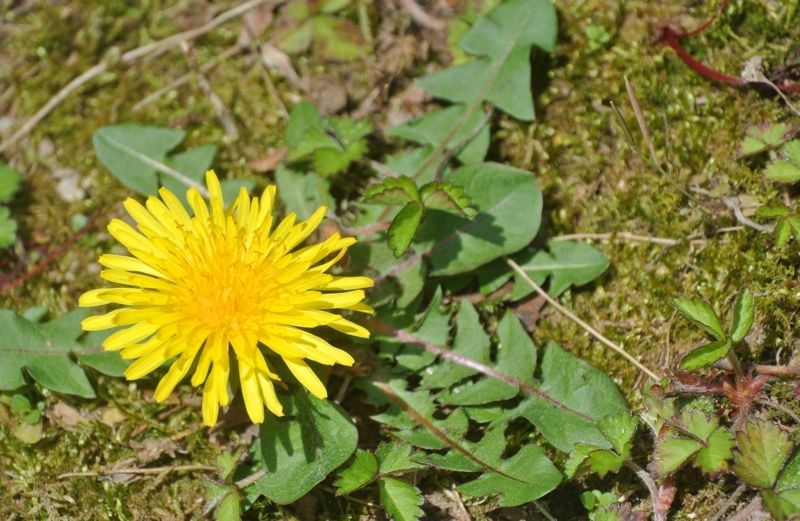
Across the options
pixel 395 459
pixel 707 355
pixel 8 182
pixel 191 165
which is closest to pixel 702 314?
pixel 707 355

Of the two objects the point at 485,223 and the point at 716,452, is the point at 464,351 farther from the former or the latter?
the point at 716,452

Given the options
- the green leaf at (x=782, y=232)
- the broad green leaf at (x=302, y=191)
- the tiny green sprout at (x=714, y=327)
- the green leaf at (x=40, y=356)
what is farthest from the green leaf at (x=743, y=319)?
the green leaf at (x=40, y=356)

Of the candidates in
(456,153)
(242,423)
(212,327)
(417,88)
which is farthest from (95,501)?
(417,88)

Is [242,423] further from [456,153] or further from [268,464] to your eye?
[456,153]

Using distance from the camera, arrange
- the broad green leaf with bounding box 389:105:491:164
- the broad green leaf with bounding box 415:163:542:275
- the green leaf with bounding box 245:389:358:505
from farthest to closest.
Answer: the broad green leaf with bounding box 389:105:491:164, the broad green leaf with bounding box 415:163:542:275, the green leaf with bounding box 245:389:358:505

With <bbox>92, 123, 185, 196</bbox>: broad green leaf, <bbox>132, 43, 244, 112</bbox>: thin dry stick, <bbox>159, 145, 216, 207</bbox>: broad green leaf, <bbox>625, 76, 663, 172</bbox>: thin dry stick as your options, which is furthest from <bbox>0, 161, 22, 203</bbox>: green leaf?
<bbox>625, 76, 663, 172</bbox>: thin dry stick

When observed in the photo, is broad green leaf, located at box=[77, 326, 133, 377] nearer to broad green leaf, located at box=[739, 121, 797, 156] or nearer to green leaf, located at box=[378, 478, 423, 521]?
green leaf, located at box=[378, 478, 423, 521]

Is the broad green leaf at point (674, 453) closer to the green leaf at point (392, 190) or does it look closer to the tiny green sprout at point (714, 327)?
the tiny green sprout at point (714, 327)
